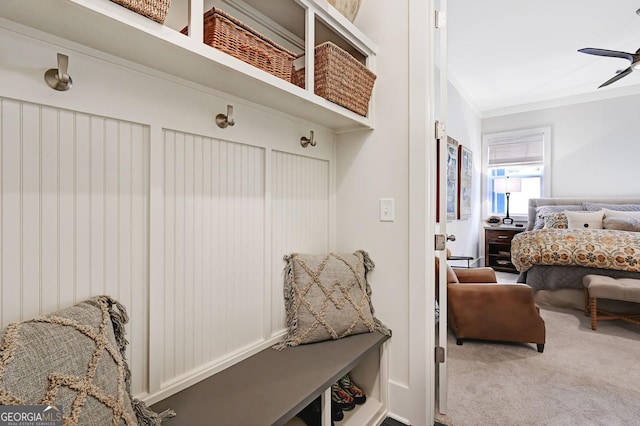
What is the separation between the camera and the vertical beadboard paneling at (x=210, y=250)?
3.75ft

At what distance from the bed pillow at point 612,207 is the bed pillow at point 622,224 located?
502 mm

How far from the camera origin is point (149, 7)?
2.64ft

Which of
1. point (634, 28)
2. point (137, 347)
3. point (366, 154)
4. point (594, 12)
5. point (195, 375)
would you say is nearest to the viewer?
point (137, 347)

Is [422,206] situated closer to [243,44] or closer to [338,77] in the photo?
[338,77]

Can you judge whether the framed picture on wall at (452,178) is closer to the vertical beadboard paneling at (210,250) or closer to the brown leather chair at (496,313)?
the brown leather chair at (496,313)

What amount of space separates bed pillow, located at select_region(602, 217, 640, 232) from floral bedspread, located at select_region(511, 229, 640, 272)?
0.44 m

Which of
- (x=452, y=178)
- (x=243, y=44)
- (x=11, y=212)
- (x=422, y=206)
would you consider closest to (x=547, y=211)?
(x=452, y=178)

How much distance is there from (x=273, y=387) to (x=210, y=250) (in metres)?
0.57

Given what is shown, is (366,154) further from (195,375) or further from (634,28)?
(634,28)

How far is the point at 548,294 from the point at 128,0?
4257 millimetres

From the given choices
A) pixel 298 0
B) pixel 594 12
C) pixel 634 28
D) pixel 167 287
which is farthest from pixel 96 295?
pixel 634 28

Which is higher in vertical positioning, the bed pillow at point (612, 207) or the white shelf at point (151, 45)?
the white shelf at point (151, 45)

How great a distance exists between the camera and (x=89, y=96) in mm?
929

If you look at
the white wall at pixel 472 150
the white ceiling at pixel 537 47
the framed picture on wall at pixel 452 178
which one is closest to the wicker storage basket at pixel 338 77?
the white ceiling at pixel 537 47
